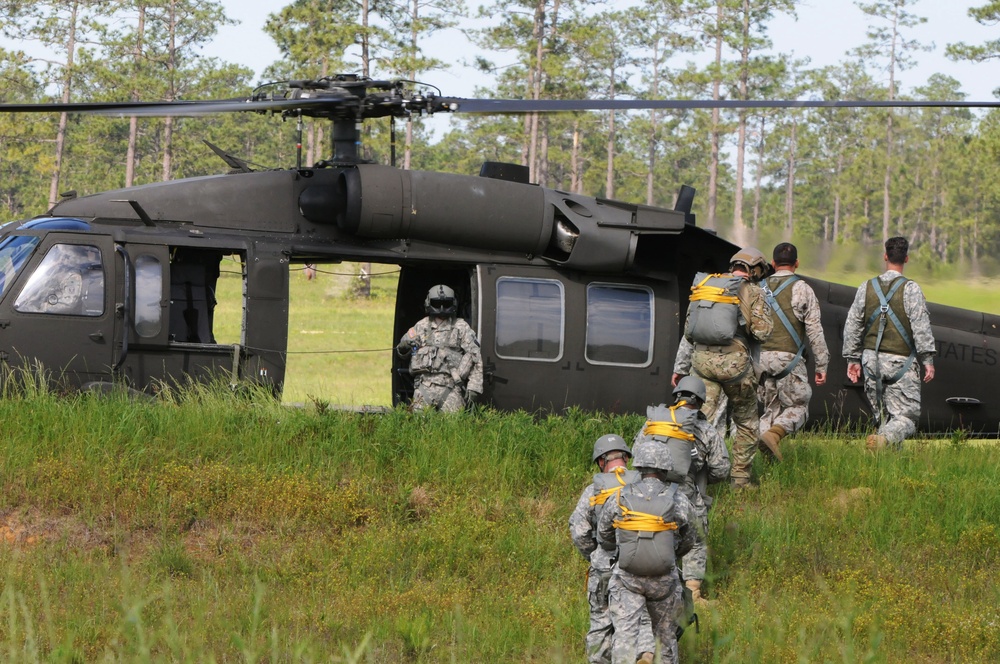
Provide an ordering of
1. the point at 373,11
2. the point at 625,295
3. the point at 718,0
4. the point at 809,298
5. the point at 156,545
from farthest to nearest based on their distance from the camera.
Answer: the point at 718,0 → the point at 373,11 → the point at 625,295 → the point at 809,298 → the point at 156,545

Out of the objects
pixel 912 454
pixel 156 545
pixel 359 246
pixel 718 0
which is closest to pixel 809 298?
pixel 912 454

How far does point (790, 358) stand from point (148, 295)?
5.09 meters

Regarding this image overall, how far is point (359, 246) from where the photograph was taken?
414 inches

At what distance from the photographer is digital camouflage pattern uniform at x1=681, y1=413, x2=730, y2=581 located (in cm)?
716

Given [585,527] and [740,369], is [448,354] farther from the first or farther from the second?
[585,527]

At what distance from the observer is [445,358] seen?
407 inches

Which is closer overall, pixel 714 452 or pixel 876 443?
pixel 714 452

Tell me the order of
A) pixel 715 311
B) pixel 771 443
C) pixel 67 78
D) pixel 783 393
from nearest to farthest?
1. pixel 715 311
2. pixel 771 443
3. pixel 783 393
4. pixel 67 78

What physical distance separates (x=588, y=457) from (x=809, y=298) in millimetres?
2298

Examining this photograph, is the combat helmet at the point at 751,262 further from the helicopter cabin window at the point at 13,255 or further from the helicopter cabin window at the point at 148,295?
the helicopter cabin window at the point at 13,255

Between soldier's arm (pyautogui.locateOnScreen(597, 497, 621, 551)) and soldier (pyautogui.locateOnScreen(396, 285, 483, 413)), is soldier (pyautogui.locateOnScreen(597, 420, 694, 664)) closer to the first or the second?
soldier's arm (pyautogui.locateOnScreen(597, 497, 621, 551))

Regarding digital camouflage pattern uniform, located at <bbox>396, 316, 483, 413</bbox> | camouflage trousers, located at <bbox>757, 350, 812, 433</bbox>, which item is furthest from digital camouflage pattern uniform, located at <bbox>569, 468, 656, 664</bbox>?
digital camouflage pattern uniform, located at <bbox>396, 316, 483, 413</bbox>

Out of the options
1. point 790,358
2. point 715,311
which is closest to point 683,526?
point 715,311

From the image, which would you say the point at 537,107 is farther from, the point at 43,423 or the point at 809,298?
the point at 43,423
